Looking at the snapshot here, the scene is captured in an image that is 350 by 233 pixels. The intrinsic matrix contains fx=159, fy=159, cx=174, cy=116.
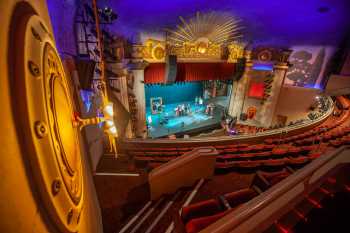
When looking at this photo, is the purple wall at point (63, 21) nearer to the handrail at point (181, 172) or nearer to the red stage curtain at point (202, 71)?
the handrail at point (181, 172)

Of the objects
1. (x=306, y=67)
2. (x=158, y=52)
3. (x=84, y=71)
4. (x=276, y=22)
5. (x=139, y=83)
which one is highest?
(x=276, y=22)

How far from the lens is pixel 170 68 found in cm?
973

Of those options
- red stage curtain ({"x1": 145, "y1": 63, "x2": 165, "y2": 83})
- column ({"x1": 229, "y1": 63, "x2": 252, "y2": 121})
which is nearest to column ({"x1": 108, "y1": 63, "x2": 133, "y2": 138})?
red stage curtain ({"x1": 145, "y1": 63, "x2": 165, "y2": 83})

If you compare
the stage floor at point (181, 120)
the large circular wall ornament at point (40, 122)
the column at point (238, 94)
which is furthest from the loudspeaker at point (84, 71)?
the column at point (238, 94)

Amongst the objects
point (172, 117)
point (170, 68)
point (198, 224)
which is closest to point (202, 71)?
point (170, 68)

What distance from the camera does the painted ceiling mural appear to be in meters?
8.18

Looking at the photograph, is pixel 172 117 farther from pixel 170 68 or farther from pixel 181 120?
pixel 170 68

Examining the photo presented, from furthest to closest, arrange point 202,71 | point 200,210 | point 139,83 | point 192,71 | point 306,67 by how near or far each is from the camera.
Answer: point 306,67, point 202,71, point 192,71, point 139,83, point 200,210

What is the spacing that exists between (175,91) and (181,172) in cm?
1399

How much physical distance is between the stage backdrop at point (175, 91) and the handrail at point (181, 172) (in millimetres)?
12284

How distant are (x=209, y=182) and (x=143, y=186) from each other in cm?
158

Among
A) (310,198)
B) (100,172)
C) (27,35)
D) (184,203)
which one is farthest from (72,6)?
(310,198)

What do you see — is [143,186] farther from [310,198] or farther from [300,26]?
[300,26]

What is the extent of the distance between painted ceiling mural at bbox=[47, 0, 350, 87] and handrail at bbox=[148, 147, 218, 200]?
7.33m
